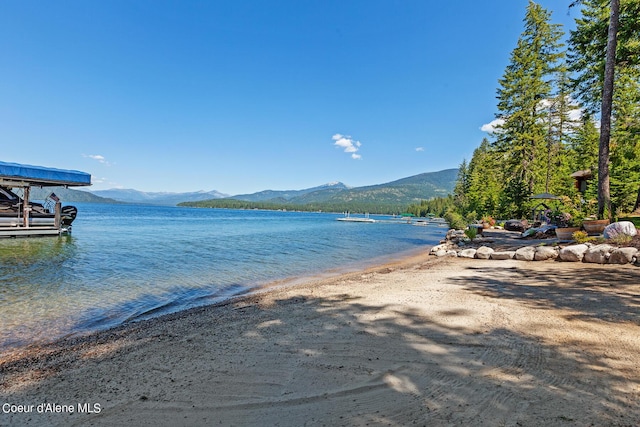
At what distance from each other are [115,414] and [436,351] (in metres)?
3.01

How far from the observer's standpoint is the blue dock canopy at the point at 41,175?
19234 millimetres

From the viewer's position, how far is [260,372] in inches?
121

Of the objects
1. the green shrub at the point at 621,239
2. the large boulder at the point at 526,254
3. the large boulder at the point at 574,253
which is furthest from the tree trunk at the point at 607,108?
the large boulder at the point at 526,254

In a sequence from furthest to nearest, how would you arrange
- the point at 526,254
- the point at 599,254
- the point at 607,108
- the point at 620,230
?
1. the point at 607,108
2. the point at 526,254
3. the point at 620,230
4. the point at 599,254

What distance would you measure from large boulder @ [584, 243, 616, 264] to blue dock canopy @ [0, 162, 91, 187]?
91.9 ft

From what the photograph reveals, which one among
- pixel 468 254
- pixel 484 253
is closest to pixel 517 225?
pixel 468 254

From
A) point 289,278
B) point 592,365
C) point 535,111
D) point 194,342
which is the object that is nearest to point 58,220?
point 289,278

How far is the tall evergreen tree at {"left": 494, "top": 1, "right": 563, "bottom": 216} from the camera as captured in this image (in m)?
24.7

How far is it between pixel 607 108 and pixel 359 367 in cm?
1322

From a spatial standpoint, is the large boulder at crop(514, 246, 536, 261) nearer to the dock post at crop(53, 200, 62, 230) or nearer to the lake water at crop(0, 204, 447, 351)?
the lake water at crop(0, 204, 447, 351)

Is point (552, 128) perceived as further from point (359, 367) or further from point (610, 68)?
point (359, 367)

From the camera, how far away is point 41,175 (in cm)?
2034

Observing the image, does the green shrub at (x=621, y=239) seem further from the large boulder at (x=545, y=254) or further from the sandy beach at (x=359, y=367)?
the sandy beach at (x=359, y=367)

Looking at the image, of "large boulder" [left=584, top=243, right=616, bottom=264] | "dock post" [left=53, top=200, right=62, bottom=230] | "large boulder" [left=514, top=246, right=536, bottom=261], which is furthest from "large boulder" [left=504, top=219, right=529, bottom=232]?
"dock post" [left=53, top=200, right=62, bottom=230]
